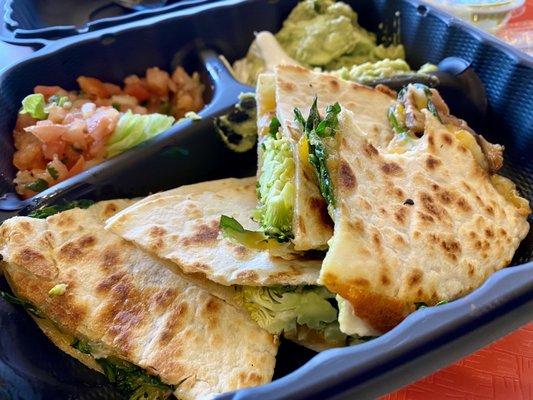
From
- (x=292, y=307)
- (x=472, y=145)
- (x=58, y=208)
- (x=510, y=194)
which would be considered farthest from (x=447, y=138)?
(x=58, y=208)

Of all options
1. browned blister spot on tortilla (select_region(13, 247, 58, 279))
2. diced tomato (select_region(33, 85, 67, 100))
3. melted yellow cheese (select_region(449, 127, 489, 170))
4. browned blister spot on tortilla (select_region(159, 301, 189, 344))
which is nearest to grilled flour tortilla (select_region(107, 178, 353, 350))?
browned blister spot on tortilla (select_region(159, 301, 189, 344))

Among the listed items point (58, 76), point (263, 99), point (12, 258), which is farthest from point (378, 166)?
point (58, 76)

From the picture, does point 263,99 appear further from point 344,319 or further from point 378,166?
point 344,319

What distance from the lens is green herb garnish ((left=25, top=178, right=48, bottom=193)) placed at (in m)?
2.04

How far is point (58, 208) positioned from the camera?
6.10ft

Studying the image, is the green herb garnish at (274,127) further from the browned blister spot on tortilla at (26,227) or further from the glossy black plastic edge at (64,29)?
the glossy black plastic edge at (64,29)

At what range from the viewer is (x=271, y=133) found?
1.89 metres

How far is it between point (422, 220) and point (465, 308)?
36cm

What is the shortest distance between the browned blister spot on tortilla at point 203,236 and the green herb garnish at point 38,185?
28.2 inches

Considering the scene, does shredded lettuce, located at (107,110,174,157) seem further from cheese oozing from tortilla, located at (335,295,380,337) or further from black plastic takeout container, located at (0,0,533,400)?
cheese oozing from tortilla, located at (335,295,380,337)

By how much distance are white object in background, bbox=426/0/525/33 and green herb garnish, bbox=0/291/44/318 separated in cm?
256

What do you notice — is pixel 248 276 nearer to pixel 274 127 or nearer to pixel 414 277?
pixel 414 277

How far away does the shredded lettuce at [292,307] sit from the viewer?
1.55 m

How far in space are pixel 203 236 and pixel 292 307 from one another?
1.13ft
